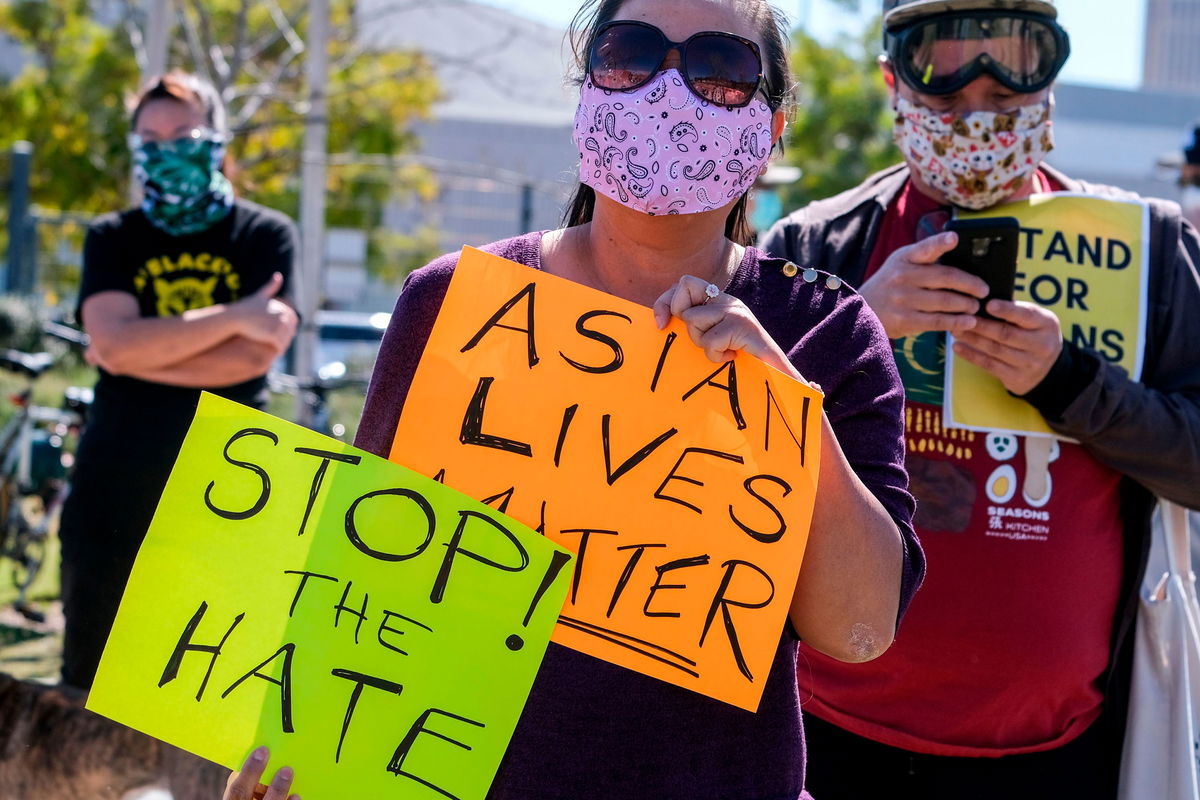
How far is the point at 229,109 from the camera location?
537 inches

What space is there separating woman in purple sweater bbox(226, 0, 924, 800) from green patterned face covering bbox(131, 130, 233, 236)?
2.21 m

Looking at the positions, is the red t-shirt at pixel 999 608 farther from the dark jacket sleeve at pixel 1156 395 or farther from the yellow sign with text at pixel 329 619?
the yellow sign with text at pixel 329 619

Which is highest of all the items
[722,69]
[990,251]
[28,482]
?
[722,69]

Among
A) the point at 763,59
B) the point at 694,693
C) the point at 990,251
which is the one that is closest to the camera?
the point at 694,693

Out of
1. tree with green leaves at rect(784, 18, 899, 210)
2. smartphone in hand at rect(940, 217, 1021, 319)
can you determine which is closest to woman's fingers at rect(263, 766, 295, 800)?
smartphone in hand at rect(940, 217, 1021, 319)

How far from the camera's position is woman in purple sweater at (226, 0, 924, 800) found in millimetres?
1646

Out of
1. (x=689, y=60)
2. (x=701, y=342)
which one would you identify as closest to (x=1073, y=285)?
(x=689, y=60)

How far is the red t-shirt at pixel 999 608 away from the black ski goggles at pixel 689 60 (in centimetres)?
94

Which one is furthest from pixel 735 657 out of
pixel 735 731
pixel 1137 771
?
pixel 1137 771

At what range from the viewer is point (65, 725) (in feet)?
11.0

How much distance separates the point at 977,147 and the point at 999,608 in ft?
2.78

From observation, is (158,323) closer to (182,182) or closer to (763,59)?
(182,182)

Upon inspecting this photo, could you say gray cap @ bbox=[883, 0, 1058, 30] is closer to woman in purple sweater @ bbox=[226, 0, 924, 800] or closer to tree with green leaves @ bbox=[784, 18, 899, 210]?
woman in purple sweater @ bbox=[226, 0, 924, 800]

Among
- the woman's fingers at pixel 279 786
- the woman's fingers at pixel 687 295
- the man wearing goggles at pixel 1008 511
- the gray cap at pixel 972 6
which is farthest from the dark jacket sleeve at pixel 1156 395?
the woman's fingers at pixel 279 786
